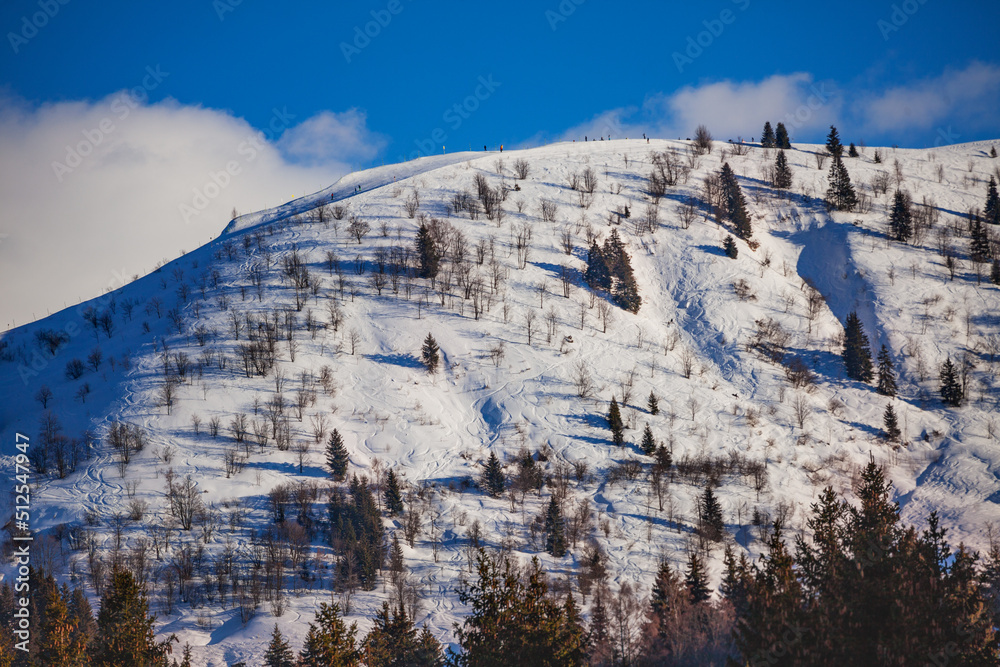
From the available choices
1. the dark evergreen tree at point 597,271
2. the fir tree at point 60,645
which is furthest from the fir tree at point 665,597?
the dark evergreen tree at point 597,271

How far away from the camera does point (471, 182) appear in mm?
124062

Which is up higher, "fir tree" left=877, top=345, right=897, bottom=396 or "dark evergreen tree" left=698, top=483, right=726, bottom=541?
"fir tree" left=877, top=345, right=897, bottom=396

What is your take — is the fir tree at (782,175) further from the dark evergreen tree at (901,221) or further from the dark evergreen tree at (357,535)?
the dark evergreen tree at (357,535)

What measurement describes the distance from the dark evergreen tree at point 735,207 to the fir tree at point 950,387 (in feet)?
129

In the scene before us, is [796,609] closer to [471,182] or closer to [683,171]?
[471,182]

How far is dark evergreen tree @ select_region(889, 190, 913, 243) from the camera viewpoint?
→ 105625 mm

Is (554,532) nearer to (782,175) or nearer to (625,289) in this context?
(625,289)

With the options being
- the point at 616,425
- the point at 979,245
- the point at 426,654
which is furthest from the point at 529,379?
the point at 979,245

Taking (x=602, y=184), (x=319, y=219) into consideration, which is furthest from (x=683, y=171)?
(x=319, y=219)

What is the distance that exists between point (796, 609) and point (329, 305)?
7832cm

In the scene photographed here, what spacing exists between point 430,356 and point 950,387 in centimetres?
6321

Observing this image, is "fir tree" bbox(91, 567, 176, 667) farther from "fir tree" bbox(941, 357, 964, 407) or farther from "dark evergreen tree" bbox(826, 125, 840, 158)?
"dark evergreen tree" bbox(826, 125, 840, 158)

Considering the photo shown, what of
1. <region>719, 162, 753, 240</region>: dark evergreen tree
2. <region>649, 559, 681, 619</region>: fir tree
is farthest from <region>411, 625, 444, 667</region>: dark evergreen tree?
<region>719, 162, 753, 240</region>: dark evergreen tree

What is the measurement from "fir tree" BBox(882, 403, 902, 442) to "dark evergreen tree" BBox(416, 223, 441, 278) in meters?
61.0
